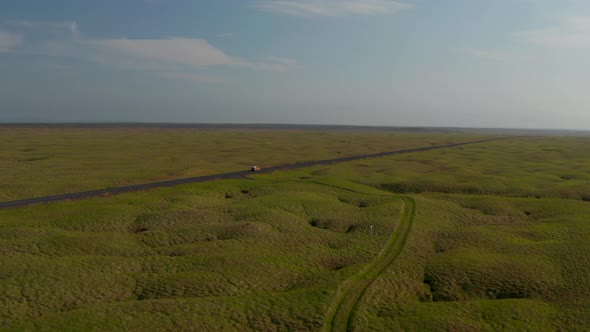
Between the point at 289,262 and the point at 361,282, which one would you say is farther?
the point at 289,262

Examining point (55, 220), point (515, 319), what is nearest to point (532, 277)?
point (515, 319)

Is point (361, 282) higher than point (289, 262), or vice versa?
point (289, 262)

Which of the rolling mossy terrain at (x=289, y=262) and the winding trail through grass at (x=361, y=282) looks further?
the rolling mossy terrain at (x=289, y=262)

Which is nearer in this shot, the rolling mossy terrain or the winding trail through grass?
the winding trail through grass

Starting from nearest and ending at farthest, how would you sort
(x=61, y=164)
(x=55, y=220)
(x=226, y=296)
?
(x=226, y=296) < (x=55, y=220) < (x=61, y=164)

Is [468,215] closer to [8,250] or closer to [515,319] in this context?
[515,319]
